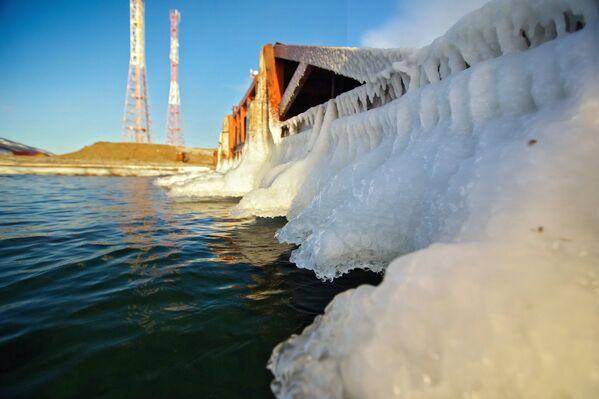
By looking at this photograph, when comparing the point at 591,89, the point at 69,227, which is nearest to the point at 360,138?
the point at 591,89

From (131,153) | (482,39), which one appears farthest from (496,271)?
(131,153)

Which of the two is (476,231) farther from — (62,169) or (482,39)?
(62,169)

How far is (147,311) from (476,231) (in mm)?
1686

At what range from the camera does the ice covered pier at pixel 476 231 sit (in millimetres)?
810

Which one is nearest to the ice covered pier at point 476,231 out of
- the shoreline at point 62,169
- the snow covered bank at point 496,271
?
the snow covered bank at point 496,271

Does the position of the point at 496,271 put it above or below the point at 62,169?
below

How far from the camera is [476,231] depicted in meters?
1.21

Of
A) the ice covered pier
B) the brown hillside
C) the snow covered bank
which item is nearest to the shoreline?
the brown hillside

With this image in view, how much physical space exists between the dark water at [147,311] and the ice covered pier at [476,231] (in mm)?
224

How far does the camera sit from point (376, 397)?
80 centimetres

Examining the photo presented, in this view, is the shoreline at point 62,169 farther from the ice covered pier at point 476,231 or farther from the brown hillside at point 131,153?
the ice covered pier at point 476,231

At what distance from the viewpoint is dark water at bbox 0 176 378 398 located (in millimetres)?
1069

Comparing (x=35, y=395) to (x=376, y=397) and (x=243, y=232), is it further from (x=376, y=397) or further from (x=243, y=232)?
(x=243, y=232)

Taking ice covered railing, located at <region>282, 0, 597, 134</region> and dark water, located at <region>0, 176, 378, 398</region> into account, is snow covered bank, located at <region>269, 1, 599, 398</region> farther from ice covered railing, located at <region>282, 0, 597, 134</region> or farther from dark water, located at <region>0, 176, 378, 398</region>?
dark water, located at <region>0, 176, 378, 398</region>
